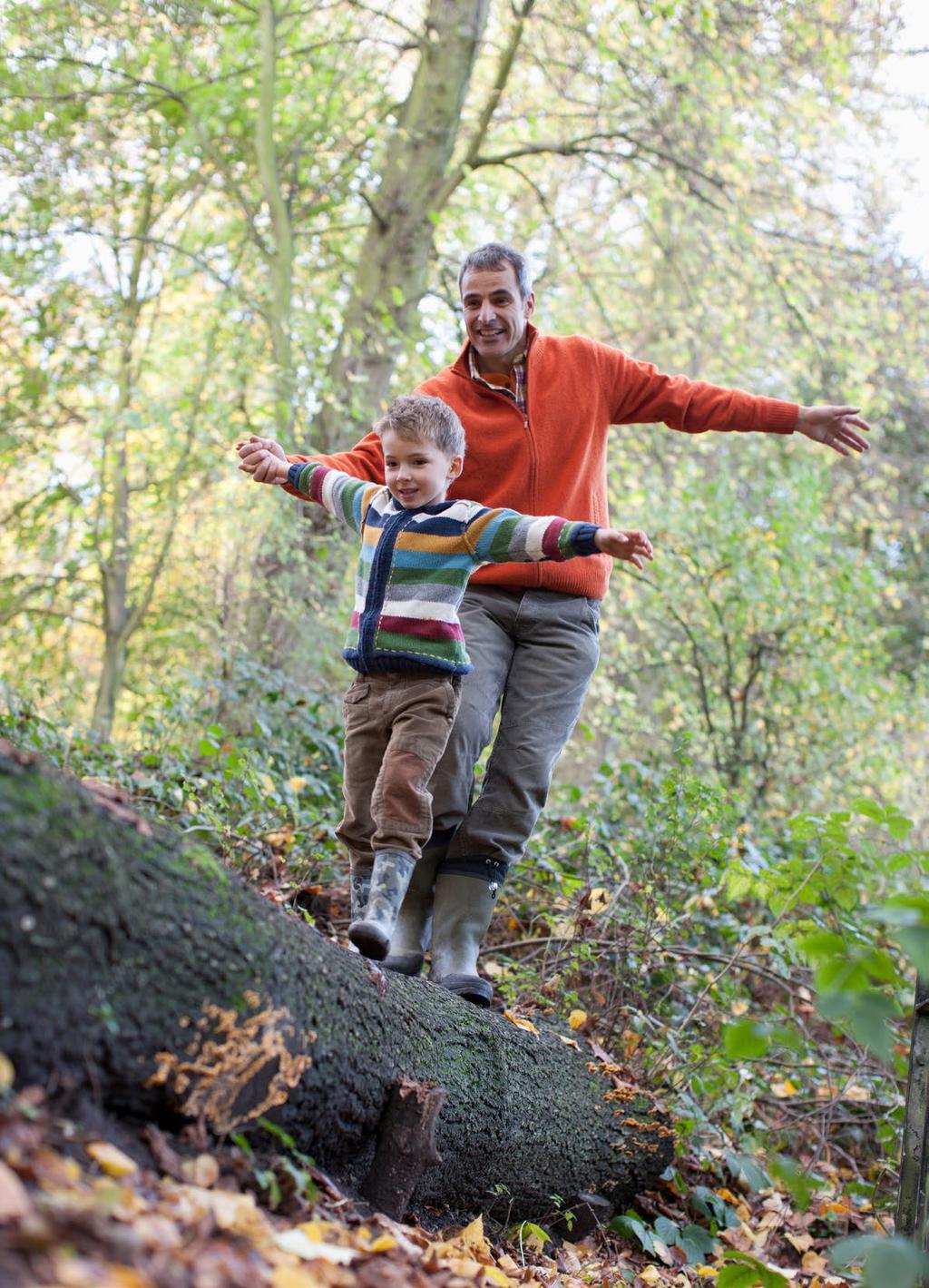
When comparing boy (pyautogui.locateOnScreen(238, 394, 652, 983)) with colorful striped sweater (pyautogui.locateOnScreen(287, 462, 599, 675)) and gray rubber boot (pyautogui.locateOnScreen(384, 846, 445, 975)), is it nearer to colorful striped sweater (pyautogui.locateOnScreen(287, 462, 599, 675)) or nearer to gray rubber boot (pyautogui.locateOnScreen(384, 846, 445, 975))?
colorful striped sweater (pyautogui.locateOnScreen(287, 462, 599, 675))

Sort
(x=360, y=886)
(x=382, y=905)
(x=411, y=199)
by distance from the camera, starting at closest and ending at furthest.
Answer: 1. (x=382, y=905)
2. (x=360, y=886)
3. (x=411, y=199)

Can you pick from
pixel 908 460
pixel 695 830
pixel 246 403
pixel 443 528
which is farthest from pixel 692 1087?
pixel 908 460

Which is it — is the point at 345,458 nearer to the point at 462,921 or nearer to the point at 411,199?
the point at 462,921

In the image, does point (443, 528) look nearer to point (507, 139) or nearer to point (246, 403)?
point (246, 403)

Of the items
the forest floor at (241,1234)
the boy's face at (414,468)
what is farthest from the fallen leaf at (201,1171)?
the boy's face at (414,468)

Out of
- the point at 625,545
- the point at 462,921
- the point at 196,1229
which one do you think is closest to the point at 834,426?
the point at 625,545

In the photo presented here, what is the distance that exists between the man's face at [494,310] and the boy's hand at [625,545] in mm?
1109

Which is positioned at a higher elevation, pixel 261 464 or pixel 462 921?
pixel 261 464

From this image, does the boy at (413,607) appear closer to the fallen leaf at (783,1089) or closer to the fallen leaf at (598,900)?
the fallen leaf at (598,900)

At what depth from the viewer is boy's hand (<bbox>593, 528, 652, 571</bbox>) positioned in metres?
3.06

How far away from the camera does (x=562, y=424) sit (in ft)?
13.1

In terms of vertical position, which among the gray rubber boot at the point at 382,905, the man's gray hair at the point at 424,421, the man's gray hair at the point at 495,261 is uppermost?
the man's gray hair at the point at 495,261

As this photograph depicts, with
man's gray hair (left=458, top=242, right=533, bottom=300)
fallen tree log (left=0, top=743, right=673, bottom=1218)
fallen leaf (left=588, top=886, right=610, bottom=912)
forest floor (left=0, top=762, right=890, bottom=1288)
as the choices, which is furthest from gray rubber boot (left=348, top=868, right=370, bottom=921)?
man's gray hair (left=458, top=242, right=533, bottom=300)

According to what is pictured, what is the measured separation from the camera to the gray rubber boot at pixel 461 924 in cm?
357
